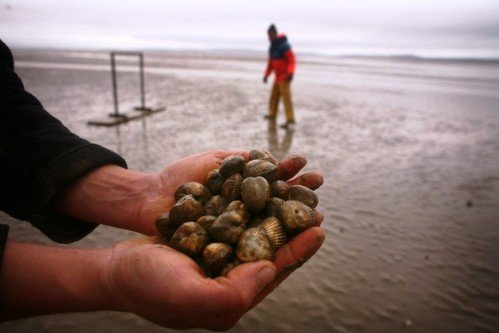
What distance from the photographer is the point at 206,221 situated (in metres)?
2.49

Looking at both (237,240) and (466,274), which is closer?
(237,240)

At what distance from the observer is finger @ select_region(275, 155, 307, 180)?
3.02 metres

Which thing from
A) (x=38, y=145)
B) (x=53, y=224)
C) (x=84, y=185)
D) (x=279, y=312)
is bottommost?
(x=279, y=312)

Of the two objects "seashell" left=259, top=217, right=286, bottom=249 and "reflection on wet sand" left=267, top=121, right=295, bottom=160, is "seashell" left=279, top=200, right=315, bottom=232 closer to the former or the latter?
"seashell" left=259, top=217, right=286, bottom=249

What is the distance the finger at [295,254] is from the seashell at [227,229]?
29cm

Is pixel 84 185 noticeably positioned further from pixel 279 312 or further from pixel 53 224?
pixel 279 312

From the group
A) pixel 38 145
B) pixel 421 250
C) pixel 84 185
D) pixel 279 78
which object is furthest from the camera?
pixel 279 78

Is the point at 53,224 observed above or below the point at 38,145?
below

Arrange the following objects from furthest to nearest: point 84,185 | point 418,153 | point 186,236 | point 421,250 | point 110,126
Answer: point 110,126
point 418,153
point 421,250
point 84,185
point 186,236

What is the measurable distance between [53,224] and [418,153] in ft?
25.0

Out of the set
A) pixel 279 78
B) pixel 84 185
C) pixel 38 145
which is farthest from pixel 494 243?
pixel 279 78

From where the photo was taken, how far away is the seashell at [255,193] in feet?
8.66

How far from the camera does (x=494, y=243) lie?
452 centimetres

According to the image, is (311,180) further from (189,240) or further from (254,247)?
(189,240)
